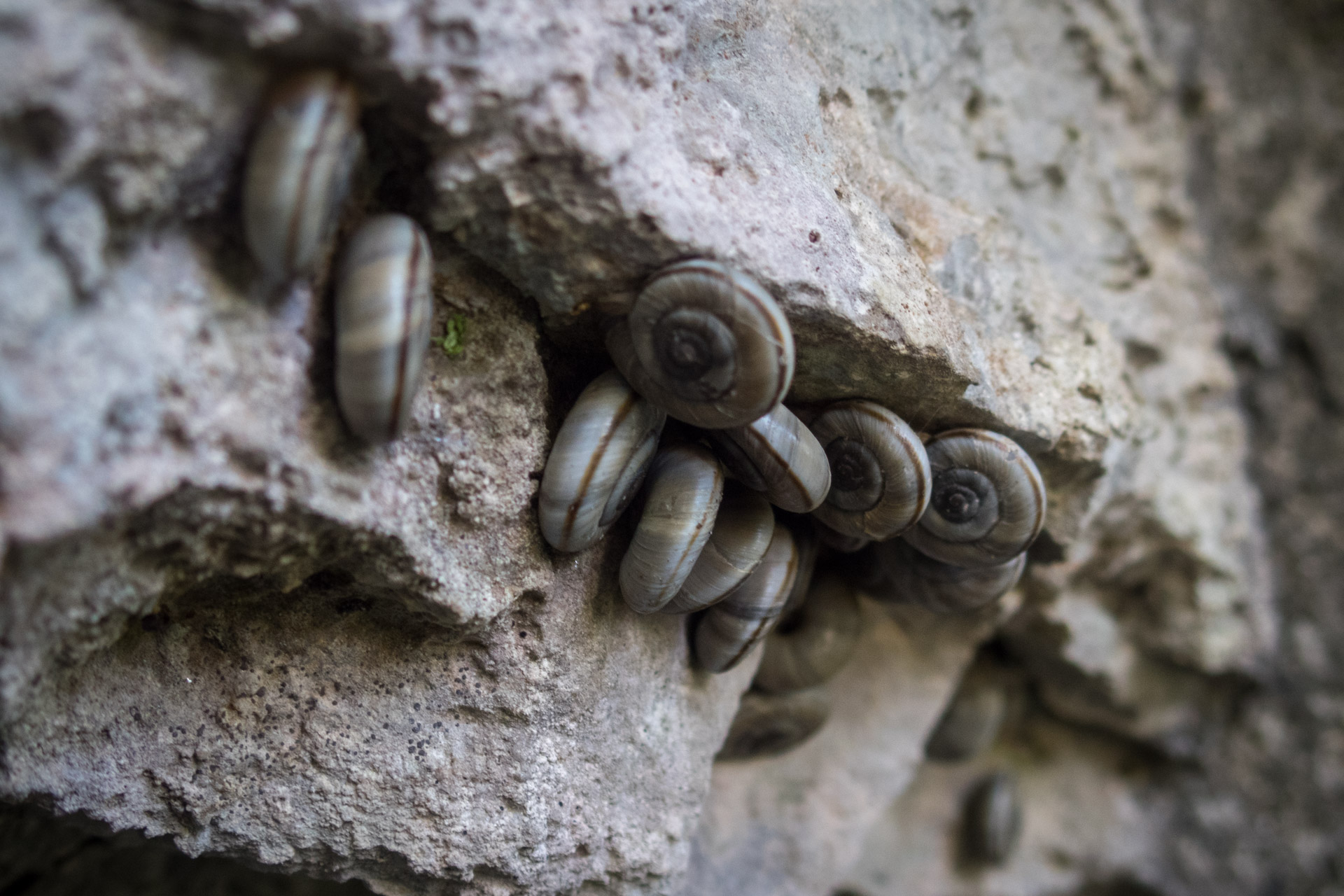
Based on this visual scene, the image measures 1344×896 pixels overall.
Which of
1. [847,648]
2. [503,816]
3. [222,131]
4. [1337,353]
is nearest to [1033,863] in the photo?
[847,648]

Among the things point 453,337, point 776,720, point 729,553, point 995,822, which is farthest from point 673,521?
point 995,822

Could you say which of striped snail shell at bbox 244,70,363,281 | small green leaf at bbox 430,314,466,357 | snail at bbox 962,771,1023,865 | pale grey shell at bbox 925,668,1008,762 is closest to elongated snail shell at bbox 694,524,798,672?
small green leaf at bbox 430,314,466,357

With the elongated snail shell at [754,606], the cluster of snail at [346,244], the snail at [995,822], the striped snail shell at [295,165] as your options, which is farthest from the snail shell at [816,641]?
the striped snail shell at [295,165]

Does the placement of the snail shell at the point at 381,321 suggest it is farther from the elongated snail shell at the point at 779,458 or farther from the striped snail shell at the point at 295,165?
the elongated snail shell at the point at 779,458

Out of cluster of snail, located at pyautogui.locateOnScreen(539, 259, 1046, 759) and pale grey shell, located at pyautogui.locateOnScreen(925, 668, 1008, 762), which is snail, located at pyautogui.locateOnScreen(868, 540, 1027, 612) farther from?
pale grey shell, located at pyautogui.locateOnScreen(925, 668, 1008, 762)

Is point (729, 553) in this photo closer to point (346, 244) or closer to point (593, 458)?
point (593, 458)

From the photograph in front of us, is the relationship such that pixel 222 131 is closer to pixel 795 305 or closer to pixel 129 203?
pixel 129 203
